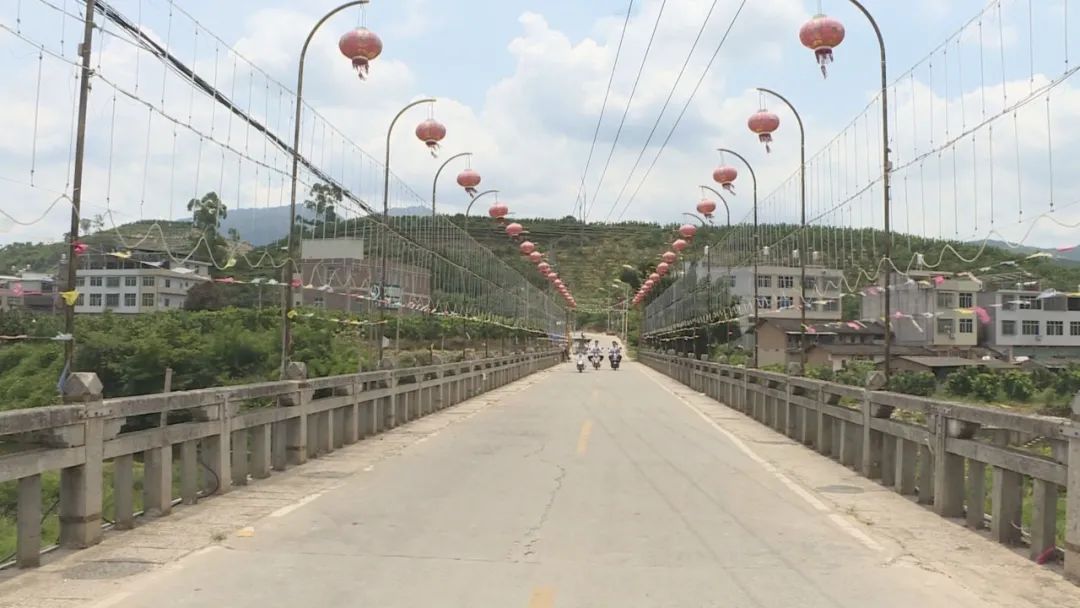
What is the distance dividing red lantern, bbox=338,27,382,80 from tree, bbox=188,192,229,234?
3.60 metres

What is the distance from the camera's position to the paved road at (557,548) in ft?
19.8

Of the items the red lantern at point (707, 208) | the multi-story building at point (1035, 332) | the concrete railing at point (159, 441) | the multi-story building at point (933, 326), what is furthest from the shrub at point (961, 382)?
the concrete railing at point (159, 441)

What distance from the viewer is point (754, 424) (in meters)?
20.3

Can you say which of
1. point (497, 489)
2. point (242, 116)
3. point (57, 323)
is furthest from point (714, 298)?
point (497, 489)

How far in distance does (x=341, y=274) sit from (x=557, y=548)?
17024mm

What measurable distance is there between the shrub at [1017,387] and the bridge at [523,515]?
2041 inches

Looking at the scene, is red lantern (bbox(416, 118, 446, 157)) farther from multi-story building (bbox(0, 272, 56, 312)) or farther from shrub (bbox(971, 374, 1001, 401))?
shrub (bbox(971, 374, 1001, 401))

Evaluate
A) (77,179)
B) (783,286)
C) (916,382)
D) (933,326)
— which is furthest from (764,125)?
(933,326)

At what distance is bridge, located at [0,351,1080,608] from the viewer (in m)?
6.23

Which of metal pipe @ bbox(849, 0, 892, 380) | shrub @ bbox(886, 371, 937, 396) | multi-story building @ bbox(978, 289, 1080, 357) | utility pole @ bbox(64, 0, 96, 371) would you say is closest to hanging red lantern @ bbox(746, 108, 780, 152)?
metal pipe @ bbox(849, 0, 892, 380)

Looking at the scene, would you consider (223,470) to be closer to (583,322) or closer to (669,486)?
(669,486)

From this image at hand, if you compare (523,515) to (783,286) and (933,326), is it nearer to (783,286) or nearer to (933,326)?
(783,286)

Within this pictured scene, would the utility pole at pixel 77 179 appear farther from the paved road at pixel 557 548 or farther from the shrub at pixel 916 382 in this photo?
the shrub at pixel 916 382

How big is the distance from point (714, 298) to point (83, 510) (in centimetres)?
4031
